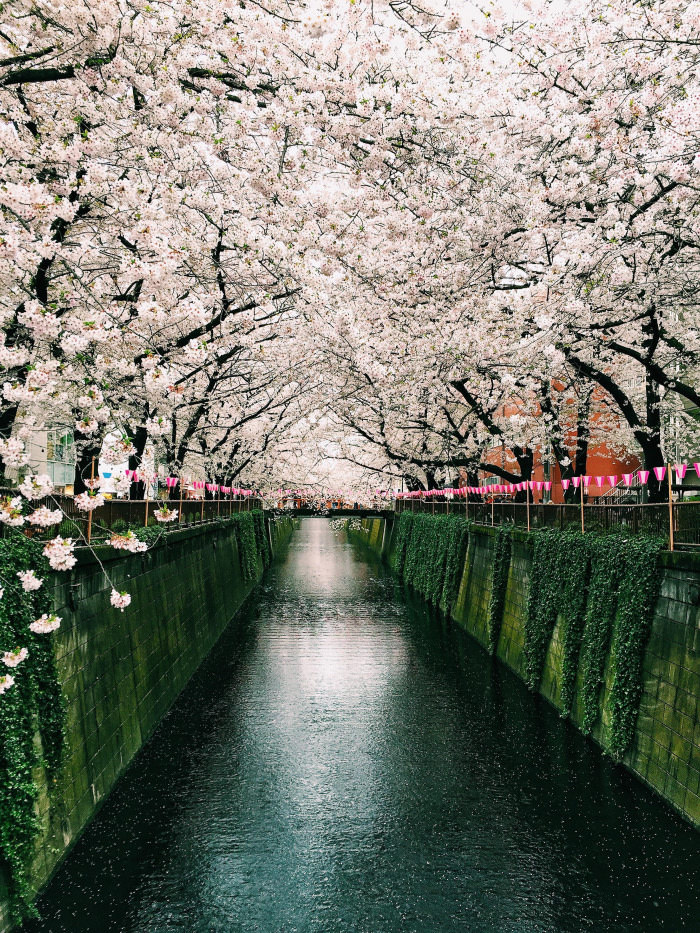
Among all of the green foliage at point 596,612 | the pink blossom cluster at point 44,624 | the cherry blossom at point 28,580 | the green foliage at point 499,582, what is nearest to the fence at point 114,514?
the cherry blossom at point 28,580

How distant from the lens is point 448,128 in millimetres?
8383

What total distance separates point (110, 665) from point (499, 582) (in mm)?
11366

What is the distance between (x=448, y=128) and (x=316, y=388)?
18.4 metres

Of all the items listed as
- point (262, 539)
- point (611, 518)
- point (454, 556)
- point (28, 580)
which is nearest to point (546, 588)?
point (611, 518)

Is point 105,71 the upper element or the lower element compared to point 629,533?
upper

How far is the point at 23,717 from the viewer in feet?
21.4

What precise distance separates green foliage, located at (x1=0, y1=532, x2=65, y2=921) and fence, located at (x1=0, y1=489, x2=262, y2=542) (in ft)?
2.25

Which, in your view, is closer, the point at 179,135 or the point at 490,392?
the point at 179,135

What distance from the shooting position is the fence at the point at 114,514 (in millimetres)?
8375

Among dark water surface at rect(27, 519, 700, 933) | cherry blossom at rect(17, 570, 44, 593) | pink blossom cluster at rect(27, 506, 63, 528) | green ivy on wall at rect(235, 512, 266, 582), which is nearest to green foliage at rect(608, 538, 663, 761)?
dark water surface at rect(27, 519, 700, 933)

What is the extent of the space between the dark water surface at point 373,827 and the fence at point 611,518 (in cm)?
359

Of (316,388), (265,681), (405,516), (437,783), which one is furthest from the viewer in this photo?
(405,516)

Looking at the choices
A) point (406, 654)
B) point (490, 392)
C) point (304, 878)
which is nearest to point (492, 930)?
point (304, 878)

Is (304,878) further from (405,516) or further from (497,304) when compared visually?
(405,516)
